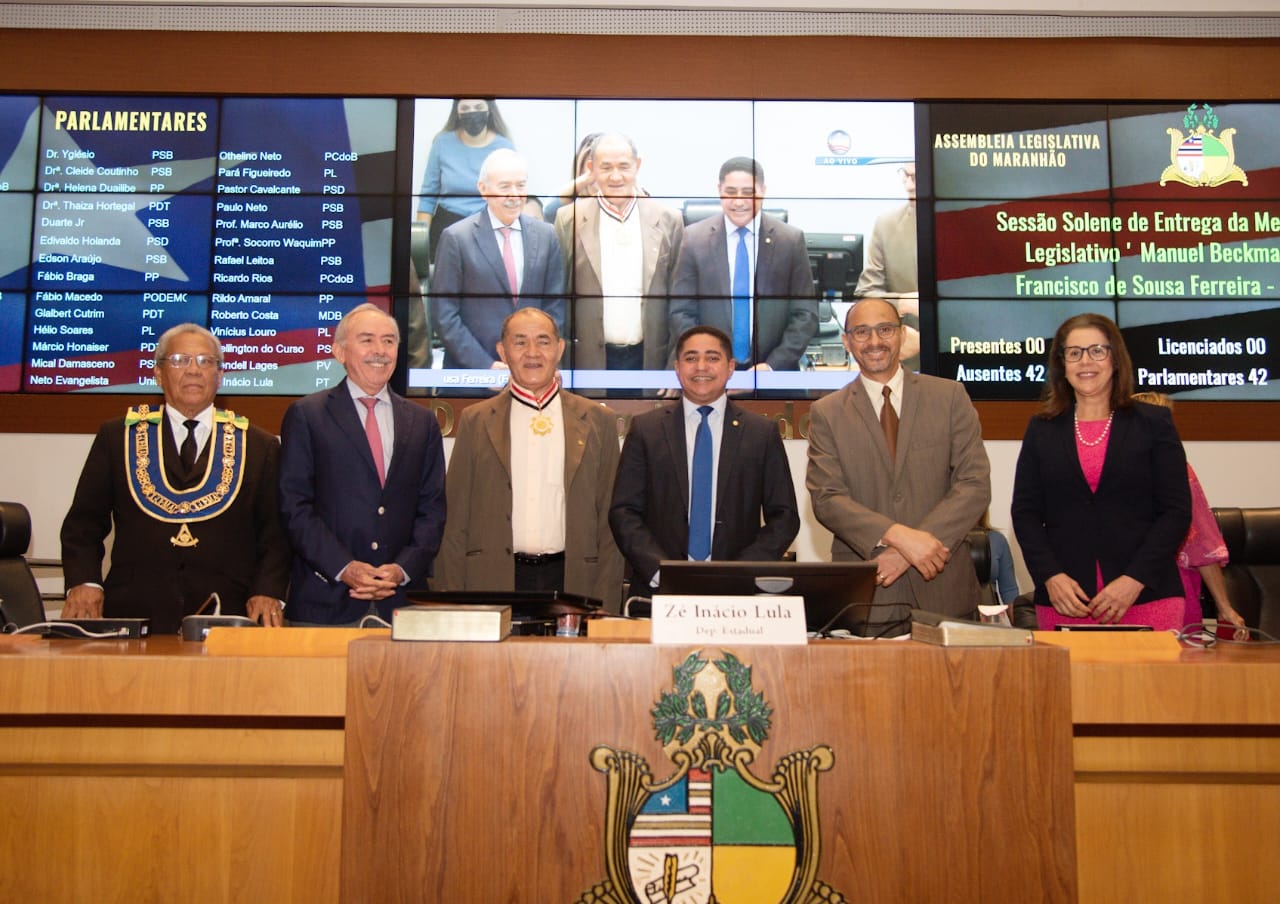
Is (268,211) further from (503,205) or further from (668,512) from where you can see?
(668,512)

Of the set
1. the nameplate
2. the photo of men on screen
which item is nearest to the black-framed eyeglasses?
the nameplate

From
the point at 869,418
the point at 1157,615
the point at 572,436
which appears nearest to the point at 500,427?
the point at 572,436

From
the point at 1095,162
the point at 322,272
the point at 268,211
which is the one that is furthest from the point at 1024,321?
the point at 268,211

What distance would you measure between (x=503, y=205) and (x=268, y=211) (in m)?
1.32

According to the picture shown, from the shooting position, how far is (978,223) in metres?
5.83

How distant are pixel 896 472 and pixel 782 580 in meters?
1.41

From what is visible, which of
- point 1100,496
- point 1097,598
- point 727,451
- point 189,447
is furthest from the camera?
point 727,451

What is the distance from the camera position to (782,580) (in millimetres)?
1708

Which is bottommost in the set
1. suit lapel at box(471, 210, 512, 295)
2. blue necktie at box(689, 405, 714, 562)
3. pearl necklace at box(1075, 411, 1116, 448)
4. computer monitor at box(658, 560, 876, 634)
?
computer monitor at box(658, 560, 876, 634)

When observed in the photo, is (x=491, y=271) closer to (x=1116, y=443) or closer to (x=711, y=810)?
(x=1116, y=443)

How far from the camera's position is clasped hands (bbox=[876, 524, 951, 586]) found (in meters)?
2.75

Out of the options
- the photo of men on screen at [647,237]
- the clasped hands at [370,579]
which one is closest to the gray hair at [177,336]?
the clasped hands at [370,579]

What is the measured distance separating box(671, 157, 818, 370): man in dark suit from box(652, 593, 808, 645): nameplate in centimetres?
437

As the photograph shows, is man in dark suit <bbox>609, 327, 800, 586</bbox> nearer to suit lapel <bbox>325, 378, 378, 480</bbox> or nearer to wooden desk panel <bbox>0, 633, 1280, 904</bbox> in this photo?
suit lapel <bbox>325, 378, 378, 480</bbox>
